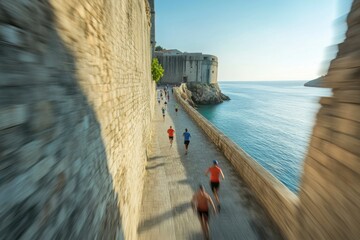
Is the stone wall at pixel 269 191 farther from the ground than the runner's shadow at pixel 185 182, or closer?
farther from the ground

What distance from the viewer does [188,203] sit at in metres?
7.50

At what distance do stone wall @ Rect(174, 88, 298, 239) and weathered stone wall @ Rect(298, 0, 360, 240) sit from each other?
3.58ft

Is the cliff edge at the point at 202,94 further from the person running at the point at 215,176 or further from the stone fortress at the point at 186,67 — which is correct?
the person running at the point at 215,176

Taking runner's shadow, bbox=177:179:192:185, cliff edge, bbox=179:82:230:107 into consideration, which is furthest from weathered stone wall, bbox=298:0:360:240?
cliff edge, bbox=179:82:230:107

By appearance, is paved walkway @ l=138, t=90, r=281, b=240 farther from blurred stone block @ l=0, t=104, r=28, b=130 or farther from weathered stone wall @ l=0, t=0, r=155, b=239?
blurred stone block @ l=0, t=104, r=28, b=130

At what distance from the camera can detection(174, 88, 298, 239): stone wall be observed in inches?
220

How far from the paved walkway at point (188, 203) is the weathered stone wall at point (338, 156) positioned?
3.19 meters

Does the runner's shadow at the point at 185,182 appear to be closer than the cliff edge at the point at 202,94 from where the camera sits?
Yes

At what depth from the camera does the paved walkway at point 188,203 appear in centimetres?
608

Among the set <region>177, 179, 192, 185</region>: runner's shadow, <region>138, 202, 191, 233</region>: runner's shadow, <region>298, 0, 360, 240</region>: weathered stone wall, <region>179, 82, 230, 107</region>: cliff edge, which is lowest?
<region>179, 82, 230, 107</region>: cliff edge

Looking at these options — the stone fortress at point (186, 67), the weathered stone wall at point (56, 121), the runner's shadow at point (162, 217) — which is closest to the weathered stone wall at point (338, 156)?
the weathered stone wall at point (56, 121)

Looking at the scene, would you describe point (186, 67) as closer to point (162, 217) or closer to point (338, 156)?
point (162, 217)

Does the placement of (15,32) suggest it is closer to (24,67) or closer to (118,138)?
(24,67)

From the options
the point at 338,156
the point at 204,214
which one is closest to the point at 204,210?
the point at 204,214
